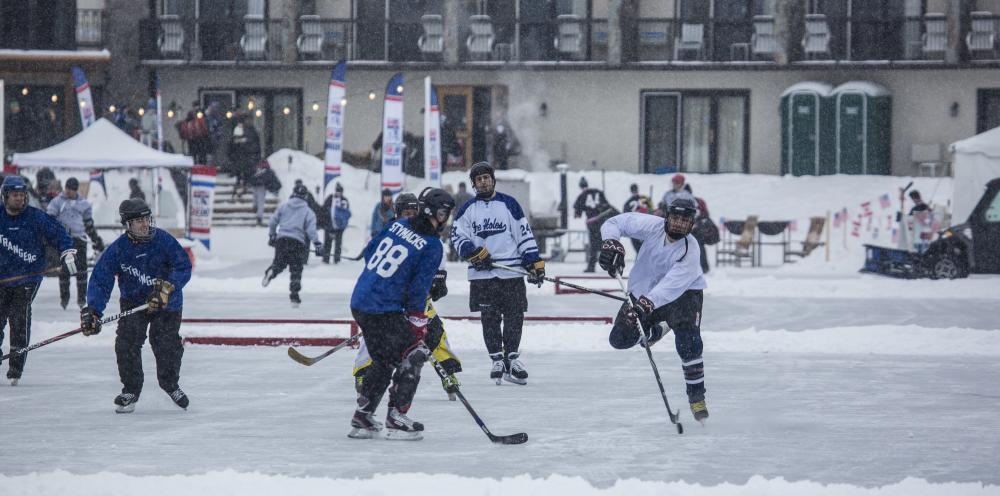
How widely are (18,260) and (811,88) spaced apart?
30.9m

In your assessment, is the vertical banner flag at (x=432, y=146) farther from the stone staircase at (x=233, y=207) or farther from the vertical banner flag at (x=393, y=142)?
the stone staircase at (x=233, y=207)

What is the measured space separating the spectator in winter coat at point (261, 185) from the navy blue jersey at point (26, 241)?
919 inches

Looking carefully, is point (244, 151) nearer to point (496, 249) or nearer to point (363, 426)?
point (496, 249)

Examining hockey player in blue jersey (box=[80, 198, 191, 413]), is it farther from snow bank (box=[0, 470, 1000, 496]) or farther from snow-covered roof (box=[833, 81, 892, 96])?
snow-covered roof (box=[833, 81, 892, 96])

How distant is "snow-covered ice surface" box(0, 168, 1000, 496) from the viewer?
7.29 meters

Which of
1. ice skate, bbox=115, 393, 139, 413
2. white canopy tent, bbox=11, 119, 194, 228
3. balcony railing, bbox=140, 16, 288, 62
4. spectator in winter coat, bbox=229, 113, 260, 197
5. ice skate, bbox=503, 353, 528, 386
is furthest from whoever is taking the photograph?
balcony railing, bbox=140, 16, 288, 62

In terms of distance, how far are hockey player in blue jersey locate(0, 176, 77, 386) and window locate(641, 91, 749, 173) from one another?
30648 mm

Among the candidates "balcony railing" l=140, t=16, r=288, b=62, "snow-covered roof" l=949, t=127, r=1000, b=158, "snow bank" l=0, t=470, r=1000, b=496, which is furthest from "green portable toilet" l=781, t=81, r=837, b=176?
"snow bank" l=0, t=470, r=1000, b=496

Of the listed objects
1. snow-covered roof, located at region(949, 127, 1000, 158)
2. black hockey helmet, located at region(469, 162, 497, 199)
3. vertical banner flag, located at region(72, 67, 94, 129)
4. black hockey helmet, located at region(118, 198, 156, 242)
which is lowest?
black hockey helmet, located at region(118, 198, 156, 242)

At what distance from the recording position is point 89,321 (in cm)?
966

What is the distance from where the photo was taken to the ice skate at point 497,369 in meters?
11.7

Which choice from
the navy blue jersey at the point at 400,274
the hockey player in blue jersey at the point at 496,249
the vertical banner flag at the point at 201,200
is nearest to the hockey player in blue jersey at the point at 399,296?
the navy blue jersey at the point at 400,274

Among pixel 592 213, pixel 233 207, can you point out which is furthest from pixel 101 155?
pixel 592 213

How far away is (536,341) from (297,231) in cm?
566
